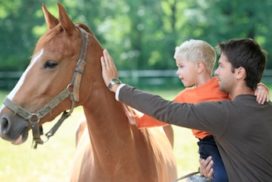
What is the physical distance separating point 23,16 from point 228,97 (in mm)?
27582

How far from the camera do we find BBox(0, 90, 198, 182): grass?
7.69 metres

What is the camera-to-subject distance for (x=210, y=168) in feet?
10.5

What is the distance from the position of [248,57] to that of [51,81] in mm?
1207

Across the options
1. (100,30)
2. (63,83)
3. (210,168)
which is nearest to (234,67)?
(210,168)

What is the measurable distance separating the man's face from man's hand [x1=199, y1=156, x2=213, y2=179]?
446 millimetres

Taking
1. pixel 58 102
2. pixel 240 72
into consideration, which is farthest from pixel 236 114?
pixel 58 102

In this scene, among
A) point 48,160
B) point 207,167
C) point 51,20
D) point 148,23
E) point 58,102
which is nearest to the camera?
point 207,167

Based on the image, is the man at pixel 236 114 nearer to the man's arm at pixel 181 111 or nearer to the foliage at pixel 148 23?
the man's arm at pixel 181 111

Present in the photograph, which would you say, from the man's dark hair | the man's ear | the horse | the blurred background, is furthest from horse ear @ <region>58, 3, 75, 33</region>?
the blurred background

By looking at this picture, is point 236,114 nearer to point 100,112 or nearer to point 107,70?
point 107,70

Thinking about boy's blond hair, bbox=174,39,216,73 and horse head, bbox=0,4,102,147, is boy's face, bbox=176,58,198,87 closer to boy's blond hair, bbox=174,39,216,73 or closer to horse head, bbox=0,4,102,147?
boy's blond hair, bbox=174,39,216,73

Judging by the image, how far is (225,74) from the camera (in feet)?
10.0

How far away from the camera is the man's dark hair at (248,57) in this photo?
301 cm

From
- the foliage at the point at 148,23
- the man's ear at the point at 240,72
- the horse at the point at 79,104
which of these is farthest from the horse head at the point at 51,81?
the foliage at the point at 148,23
